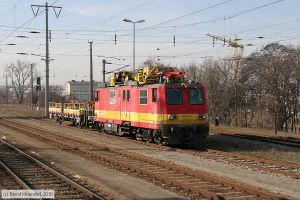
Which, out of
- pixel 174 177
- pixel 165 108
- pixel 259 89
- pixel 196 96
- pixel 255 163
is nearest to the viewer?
pixel 174 177

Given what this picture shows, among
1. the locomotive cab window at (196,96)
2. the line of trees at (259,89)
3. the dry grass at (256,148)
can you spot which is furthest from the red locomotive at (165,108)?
the line of trees at (259,89)

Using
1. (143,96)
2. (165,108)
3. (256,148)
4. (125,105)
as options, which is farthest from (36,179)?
(125,105)

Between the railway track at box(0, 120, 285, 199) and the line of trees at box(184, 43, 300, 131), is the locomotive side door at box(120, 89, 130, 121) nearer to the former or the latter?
the railway track at box(0, 120, 285, 199)

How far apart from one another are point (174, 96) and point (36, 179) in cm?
881

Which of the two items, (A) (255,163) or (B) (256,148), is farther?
(B) (256,148)

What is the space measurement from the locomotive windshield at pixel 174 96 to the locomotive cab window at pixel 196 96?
55 cm

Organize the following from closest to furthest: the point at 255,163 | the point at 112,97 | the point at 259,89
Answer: the point at 255,163, the point at 112,97, the point at 259,89

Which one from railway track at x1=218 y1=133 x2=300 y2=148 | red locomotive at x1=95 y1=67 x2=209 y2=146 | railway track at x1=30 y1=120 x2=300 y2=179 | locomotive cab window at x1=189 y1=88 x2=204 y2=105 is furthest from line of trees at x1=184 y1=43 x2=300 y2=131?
railway track at x1=30 y1=120 x2=300 y2=179

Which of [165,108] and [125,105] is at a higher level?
[125,105]

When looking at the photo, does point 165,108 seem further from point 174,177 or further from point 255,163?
point 174,177

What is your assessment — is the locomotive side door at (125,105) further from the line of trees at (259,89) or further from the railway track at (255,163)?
the line of trees at (259,89)

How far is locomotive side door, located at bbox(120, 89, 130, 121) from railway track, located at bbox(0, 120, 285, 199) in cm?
441

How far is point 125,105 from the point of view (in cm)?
2362

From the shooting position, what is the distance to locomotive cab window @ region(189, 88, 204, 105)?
20.4 meters
